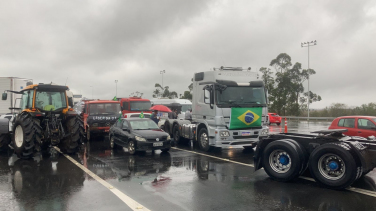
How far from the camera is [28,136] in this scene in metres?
10.0

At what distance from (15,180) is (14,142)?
3926mm

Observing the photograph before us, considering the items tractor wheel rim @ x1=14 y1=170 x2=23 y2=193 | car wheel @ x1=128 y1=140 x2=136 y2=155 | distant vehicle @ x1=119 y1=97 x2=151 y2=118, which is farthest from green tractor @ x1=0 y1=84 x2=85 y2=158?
distant vehicle @ x1=119 y1=97 x2=151 y2=118

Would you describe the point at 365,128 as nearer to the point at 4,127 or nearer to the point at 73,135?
the point at 73,135

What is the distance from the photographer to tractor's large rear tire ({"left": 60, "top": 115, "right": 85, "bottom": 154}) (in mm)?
11219

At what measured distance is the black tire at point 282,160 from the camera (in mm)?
6891

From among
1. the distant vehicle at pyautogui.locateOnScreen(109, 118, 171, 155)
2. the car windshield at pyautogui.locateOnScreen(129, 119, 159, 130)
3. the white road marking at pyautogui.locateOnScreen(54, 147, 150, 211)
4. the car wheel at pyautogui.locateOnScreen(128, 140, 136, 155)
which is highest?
the car windshield at pyautogui.locateOnScreen(129, 119, 159, 130)

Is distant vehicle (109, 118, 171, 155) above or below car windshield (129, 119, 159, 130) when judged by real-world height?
below

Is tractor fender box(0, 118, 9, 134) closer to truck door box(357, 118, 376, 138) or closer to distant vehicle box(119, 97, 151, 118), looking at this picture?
distant vehicle box(119, 97, 151, 118)

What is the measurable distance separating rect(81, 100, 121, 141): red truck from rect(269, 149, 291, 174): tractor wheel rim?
1112cm

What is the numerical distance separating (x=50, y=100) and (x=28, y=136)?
1801 mm

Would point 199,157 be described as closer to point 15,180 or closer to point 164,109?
point 15,180

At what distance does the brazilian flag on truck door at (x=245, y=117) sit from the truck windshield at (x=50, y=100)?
6.50 m

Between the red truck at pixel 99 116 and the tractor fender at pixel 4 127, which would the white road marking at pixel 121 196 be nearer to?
the tractor fender at pixel 4 127

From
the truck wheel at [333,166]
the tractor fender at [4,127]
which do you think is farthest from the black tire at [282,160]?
the tractor fender at [4,127]
